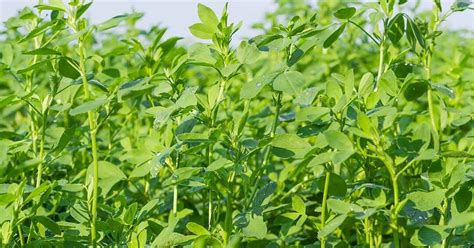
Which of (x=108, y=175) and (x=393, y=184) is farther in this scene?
(x=108, y=175)

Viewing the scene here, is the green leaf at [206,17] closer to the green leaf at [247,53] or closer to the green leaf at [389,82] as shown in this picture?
the green leaf at [247,53]

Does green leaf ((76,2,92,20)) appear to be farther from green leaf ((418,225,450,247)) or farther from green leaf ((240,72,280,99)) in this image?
green leaf ((418,225,450,247))

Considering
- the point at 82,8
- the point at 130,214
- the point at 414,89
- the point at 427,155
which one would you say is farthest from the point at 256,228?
the point at 82,8

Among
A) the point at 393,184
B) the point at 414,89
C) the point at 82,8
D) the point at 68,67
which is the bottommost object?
the point at 393,184

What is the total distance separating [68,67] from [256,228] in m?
0.52

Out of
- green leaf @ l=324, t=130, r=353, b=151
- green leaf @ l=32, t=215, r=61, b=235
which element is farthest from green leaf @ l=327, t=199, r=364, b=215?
green leaf @ l=32, t=215, r=61, b=235

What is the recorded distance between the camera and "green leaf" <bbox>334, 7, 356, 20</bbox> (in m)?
1.51

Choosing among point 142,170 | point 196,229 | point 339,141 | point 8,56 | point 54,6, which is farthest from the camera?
point 8,56

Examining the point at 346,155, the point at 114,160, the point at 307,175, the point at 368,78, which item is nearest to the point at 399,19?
the point at 368,78

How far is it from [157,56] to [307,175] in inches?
21.2

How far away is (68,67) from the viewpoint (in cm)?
158

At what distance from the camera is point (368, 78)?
1.50 meters

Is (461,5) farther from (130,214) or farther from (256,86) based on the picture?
(130,214)

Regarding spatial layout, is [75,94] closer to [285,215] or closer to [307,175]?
[285,215]
